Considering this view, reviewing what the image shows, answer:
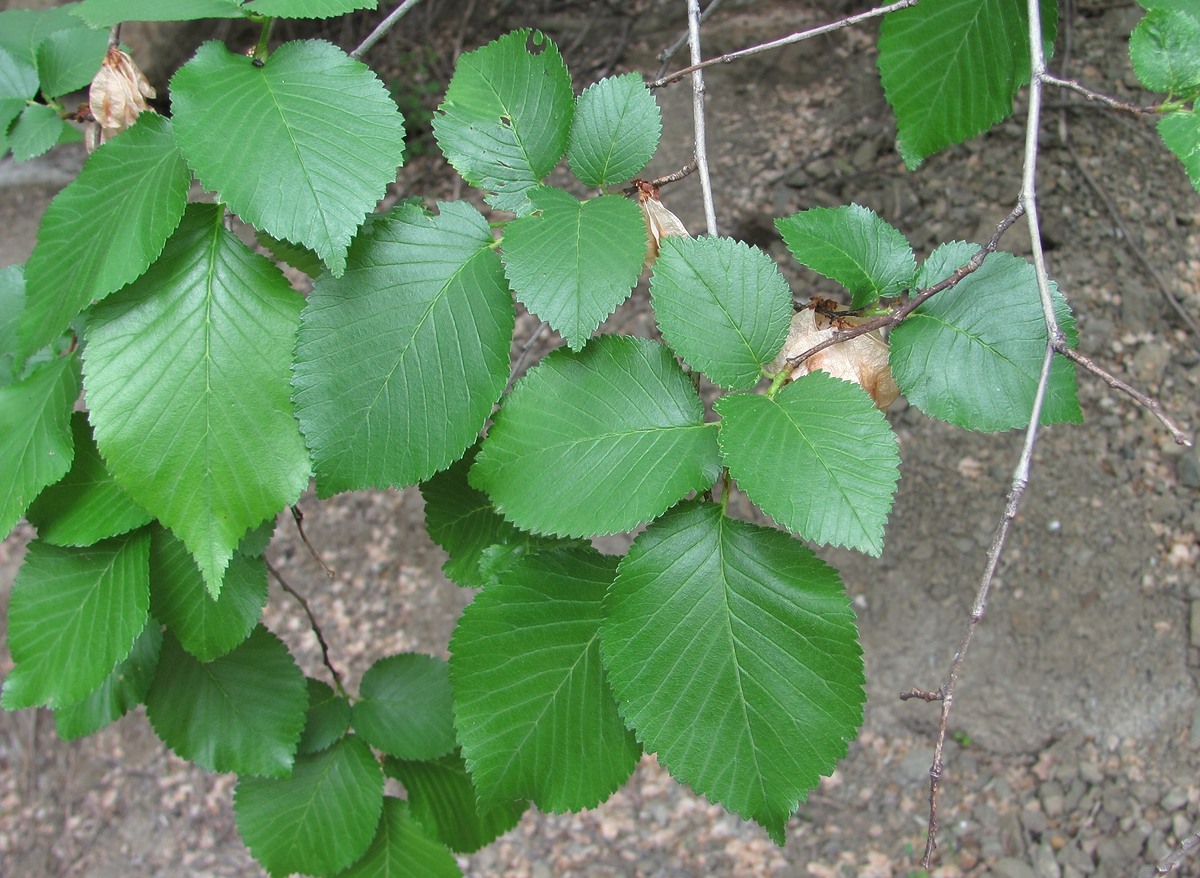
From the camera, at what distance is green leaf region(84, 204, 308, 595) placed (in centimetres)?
72

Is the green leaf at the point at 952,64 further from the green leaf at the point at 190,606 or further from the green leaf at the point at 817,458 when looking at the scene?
Result: the green leaf at the point at 190,606

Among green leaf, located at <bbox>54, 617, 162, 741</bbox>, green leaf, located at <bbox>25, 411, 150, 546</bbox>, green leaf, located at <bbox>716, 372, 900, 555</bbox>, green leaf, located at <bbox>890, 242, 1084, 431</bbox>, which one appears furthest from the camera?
green leaf, located at <bbox>54, 617, 162, 741</bbox>

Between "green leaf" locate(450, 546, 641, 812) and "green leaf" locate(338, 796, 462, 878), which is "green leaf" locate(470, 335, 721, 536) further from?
"green leaf" locate(338, 796, 462, 878)

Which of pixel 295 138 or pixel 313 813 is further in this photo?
pixel 313 813

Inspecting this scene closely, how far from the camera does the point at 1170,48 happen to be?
80 cm

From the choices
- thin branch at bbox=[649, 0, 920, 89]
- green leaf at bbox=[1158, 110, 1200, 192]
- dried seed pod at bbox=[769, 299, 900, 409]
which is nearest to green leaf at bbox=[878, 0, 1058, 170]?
thin branch at bbox=[649, 0, 920, 89]

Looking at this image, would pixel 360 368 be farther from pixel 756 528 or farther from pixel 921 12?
pixel 921 12

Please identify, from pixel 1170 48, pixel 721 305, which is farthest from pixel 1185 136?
pixel 721 305

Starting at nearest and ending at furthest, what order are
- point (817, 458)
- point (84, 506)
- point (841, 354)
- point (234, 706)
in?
1. point (817, 458)
2. point (841, 354)
3. point (84, 506)
4. point (234, 706)

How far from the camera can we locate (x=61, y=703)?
0.87 m

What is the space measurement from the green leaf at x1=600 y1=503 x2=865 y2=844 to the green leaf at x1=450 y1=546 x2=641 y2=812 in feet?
0.15

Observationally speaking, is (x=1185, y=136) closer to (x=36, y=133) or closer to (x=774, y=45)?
(x=774, y=45)

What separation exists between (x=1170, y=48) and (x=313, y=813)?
115 cm

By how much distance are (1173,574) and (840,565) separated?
2.36 feet
